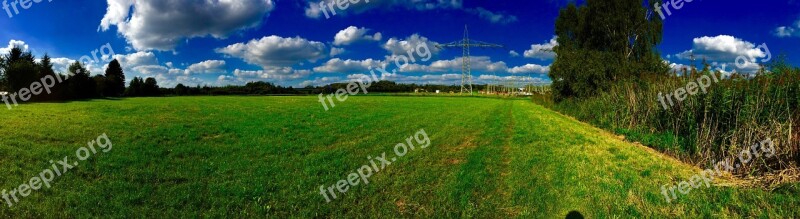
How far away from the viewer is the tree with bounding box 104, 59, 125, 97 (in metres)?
96.3

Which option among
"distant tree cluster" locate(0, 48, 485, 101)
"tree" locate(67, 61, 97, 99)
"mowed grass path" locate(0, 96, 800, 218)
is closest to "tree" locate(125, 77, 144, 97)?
"distant tree cluster" locate(0, 48, 485, 101)

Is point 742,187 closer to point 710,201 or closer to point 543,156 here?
point 710,201

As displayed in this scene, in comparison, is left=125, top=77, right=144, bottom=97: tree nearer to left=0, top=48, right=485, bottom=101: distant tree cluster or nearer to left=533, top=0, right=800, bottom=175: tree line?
left=0, top=48, right=485, bottom=101: distant tree cluster

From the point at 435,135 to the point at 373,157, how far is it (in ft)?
21.4

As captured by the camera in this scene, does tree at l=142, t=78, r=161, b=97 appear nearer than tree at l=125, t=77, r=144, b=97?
Result: No

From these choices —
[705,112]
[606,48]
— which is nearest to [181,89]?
[606,48]
